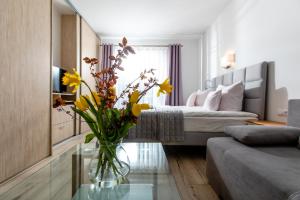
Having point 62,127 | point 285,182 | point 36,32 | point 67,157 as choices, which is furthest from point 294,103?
point 62,127

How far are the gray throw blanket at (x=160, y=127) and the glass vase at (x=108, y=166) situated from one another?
→ 179 cm

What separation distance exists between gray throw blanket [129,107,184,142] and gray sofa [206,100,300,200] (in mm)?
899

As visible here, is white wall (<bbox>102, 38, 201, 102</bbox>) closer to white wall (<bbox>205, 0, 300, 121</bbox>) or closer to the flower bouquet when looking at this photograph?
white wall (<bbox>205, 0, 300, 121</bbox>)

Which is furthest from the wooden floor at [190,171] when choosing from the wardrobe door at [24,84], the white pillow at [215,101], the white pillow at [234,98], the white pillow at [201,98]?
the wardrobe door at [24,84]

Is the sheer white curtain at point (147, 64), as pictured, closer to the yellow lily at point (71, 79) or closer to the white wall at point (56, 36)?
the white wall at point (56, 36)

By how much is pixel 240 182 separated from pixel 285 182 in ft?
1.20

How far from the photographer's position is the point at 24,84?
245cm

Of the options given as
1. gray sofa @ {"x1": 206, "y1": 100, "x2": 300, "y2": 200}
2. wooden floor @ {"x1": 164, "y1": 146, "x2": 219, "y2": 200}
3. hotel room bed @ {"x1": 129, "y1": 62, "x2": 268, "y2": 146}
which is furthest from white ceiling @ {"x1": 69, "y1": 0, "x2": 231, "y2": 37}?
gray sofa @ {"x1": 206, "y1": 100, "x2": 300, "y2": 200}

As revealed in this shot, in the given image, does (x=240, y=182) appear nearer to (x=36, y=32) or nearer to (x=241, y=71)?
(x=241, y=71)

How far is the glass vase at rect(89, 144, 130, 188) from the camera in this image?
0.99 metres

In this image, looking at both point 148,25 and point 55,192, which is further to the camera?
point 148,25

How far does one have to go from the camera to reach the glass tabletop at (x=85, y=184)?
39.7 inches

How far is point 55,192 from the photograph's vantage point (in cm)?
104

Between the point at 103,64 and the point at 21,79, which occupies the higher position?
the point at 103,64
